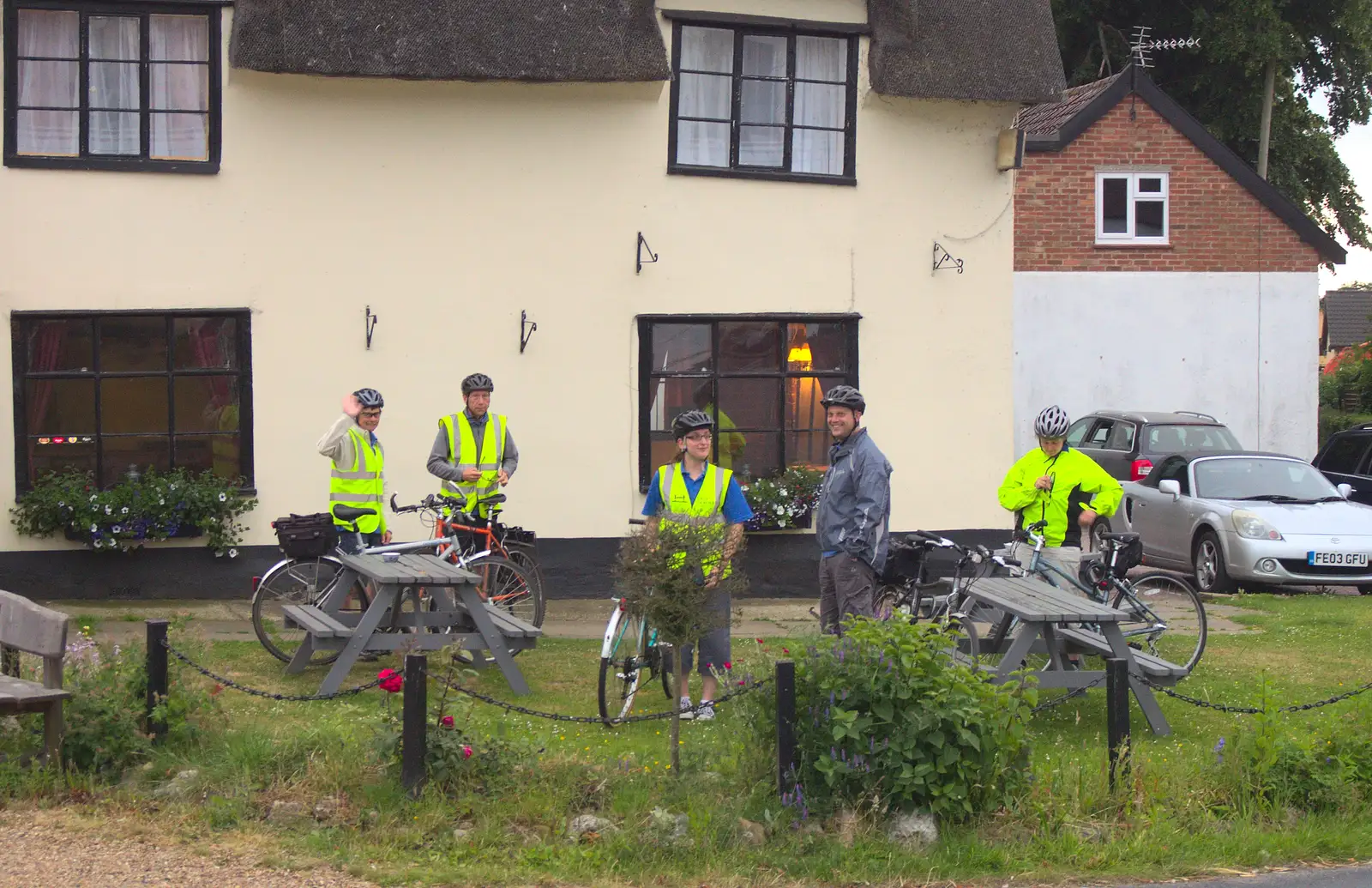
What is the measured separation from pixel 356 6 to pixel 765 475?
5.36 m

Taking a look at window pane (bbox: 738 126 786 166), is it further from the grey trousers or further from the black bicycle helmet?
the grey trousers

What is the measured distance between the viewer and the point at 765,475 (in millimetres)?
13453

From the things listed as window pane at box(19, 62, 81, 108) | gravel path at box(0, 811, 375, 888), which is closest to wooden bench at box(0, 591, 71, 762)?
gravel path at box(0, 811, 375, 888)

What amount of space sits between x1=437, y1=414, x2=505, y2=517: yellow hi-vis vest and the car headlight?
317 inches

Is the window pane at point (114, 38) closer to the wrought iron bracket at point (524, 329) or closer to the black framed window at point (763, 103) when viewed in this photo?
the wrought iron bracket at point (524, 329)

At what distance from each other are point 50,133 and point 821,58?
670cm

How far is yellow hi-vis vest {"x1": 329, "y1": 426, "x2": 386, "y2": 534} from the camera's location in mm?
9828

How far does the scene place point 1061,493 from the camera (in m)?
9.43

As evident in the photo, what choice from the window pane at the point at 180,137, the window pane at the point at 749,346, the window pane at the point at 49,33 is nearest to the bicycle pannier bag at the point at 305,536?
the window pane at the point at 180,137

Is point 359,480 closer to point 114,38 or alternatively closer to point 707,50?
point 114,38

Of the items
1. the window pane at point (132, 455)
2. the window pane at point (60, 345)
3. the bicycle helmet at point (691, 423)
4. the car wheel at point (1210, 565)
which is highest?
the window pane at point (60, 345)

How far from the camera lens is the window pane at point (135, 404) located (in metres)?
12.2

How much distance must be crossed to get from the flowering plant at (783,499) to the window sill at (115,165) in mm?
5393

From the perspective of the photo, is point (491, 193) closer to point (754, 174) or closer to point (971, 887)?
point (754, 174)
